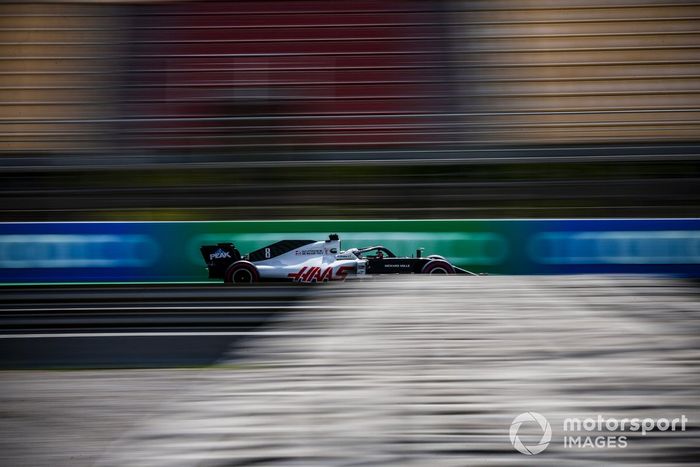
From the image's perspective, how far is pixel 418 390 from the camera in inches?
61.2

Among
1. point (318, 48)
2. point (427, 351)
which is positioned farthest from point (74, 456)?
point (318, 48)

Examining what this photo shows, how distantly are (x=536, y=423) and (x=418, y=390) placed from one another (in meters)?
0.31

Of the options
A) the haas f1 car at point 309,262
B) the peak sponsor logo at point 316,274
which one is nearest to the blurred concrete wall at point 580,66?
the haas f1 car at point 309,262

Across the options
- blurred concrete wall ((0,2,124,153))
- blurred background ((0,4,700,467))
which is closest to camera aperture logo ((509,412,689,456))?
blurred background ((0,4,700,467))

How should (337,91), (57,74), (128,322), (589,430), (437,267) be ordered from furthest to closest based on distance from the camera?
(57,74)
(337,91)
(437,267)
(128,322)
(589,430)

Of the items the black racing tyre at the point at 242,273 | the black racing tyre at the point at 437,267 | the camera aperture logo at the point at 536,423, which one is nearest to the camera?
the camera aperture logo at the point at 536,423

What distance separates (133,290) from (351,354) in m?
6.30

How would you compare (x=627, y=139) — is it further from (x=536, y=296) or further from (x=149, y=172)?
(x=536, y=296)

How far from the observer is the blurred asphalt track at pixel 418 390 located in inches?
48.7

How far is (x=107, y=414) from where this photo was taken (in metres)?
2.92

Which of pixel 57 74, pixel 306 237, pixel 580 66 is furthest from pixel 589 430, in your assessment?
pixel 57 74

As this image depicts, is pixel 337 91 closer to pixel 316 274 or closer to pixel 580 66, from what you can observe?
pixel 580 66

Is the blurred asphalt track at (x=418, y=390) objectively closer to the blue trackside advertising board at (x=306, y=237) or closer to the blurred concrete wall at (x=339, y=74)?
→ the blue trackside advertising board at (x=306, y=237)

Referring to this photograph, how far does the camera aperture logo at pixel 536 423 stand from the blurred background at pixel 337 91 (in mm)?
8085
